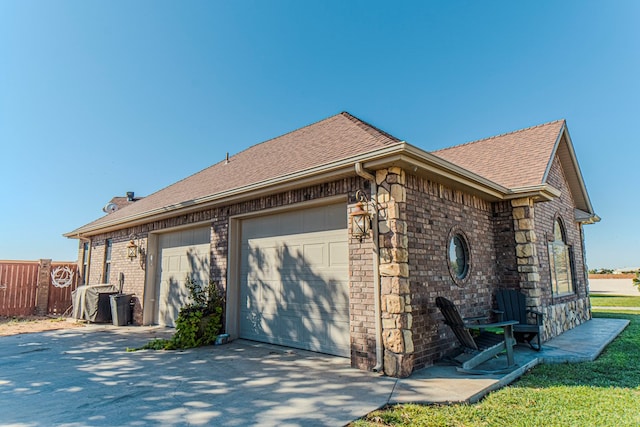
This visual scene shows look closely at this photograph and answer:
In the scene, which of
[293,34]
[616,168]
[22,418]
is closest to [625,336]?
[22,418]

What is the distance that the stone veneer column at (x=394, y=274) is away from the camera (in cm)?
424

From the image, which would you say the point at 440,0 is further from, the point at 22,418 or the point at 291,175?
the point at 22,418

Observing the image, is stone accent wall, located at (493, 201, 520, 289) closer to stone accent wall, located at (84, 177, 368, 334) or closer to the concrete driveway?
stone accent wall, located at (84, 177, 368, 334)

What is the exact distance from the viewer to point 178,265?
8492mm

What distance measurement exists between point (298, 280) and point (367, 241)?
5.65 feet

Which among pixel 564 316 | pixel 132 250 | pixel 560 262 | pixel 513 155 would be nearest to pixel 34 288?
pixel 132 250

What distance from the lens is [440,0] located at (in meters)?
8.89

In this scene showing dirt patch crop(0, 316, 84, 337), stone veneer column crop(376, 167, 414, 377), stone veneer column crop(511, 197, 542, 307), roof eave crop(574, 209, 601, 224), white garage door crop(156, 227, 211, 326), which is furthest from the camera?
roof eave crop(574, 209, 601, 224)

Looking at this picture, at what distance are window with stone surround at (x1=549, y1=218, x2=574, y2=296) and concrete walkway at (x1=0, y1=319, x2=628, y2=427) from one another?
1.94 meters

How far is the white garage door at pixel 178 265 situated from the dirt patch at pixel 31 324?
263cm

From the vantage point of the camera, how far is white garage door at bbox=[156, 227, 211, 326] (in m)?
7.77

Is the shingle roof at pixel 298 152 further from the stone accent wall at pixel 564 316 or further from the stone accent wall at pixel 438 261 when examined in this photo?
the stone accent wall at pixel 564 316

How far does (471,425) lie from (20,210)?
1925 cm

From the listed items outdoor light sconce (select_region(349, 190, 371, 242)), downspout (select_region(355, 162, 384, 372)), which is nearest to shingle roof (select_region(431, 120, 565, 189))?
downspout (select_region(355, 162, 384, 372))
